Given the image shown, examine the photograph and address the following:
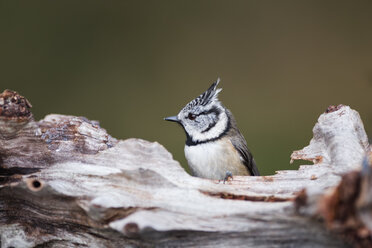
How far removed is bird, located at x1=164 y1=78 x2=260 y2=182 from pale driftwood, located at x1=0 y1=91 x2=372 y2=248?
399 mm

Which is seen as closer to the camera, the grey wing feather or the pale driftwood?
the pale driftwood

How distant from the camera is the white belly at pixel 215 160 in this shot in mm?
1809

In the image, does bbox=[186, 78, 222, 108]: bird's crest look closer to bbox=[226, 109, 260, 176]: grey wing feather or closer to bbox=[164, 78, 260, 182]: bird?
bbox=[164, 78, 260, 182]: bird

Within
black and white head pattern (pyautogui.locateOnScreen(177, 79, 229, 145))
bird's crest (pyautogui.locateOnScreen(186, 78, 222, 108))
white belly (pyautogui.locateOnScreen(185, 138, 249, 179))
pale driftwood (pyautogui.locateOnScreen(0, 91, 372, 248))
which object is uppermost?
bird's crest (pyautogui.locateOnScreen(186, 78, 222, 108))

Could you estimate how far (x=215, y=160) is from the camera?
1.81m

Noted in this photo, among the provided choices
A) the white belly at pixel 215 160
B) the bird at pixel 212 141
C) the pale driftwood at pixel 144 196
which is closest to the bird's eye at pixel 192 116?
the bird at pixel 212 141

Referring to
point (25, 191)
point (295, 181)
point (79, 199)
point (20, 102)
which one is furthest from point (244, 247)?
point (20, 102)

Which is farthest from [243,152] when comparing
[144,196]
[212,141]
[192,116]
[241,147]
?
[144,196]

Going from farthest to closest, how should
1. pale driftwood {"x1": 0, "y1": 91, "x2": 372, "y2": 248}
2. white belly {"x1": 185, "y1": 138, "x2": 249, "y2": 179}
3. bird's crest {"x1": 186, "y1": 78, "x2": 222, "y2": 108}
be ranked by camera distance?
bird's crest {"x1": 186, "y1": 78, "x2": 222, "y2": 108} → white belly {"x1": 185, "y1": 138, "x2": 249, "y2": 179} → pale driftwood {"x1": 0, "y1": 91, "x2": 372, "y2": 248}

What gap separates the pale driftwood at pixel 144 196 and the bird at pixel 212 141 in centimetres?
40

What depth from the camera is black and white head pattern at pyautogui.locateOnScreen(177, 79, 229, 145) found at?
1950 mm

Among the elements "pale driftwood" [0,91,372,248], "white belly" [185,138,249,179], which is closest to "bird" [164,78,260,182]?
"white belly" [185,138,249,179]

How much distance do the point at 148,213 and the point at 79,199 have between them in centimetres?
21

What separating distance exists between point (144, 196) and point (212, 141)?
0.77 metres
